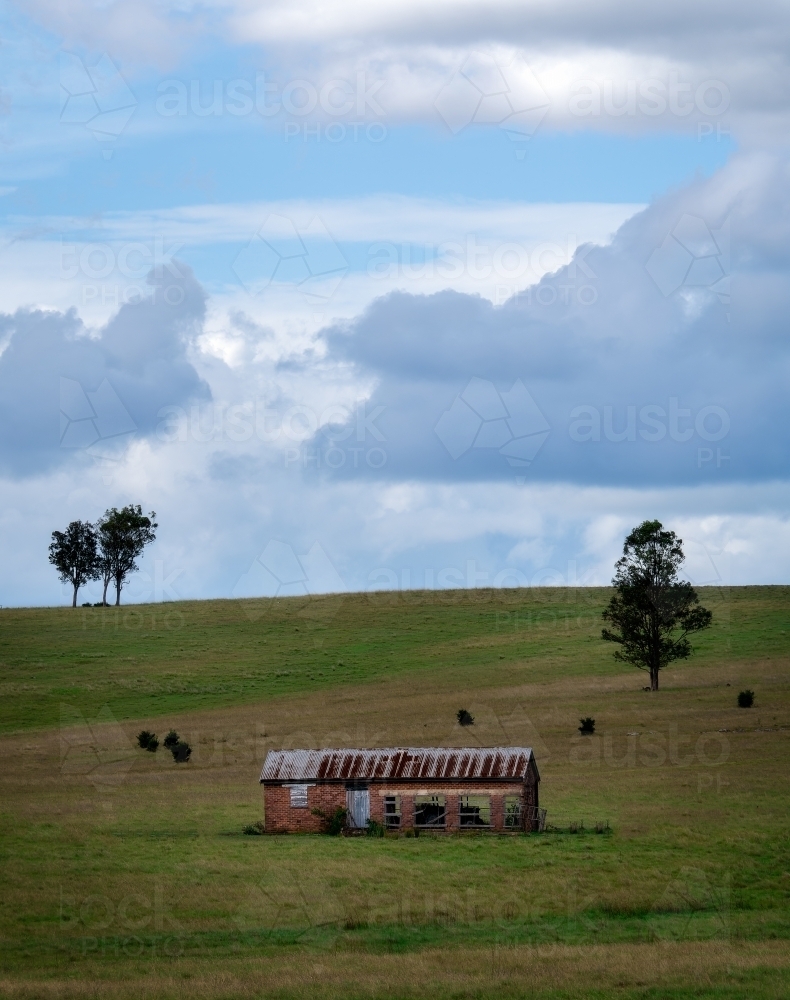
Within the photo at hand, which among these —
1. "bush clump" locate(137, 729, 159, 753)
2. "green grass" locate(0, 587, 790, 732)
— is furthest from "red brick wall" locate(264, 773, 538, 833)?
"green grass" locate(0, 587, 790, 732)

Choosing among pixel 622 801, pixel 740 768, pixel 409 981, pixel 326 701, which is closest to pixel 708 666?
pixel 326 701

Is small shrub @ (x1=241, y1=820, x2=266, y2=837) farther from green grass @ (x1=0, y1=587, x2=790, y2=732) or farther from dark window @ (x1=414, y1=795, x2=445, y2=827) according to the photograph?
green grass @ (x1=0, y1=587, x2=790, y2=732)

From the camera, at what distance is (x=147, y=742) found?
201 feet

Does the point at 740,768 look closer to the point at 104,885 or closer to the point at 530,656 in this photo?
the point at 104,885

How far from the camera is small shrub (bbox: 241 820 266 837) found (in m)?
43.6

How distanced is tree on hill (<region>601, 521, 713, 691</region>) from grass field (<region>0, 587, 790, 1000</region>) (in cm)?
248

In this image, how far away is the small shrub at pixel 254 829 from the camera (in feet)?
143

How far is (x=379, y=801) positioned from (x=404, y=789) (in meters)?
0.96

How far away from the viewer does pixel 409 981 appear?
24.0 m

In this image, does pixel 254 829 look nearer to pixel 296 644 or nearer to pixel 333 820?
pixel 333 820

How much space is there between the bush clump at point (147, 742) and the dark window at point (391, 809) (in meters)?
18.7

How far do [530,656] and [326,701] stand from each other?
1811 centimetres

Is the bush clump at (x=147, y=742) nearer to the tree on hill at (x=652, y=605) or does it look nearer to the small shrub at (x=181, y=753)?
the small shrub at (x=181, y=753)

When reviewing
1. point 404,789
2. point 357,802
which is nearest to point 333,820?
point 357,802
